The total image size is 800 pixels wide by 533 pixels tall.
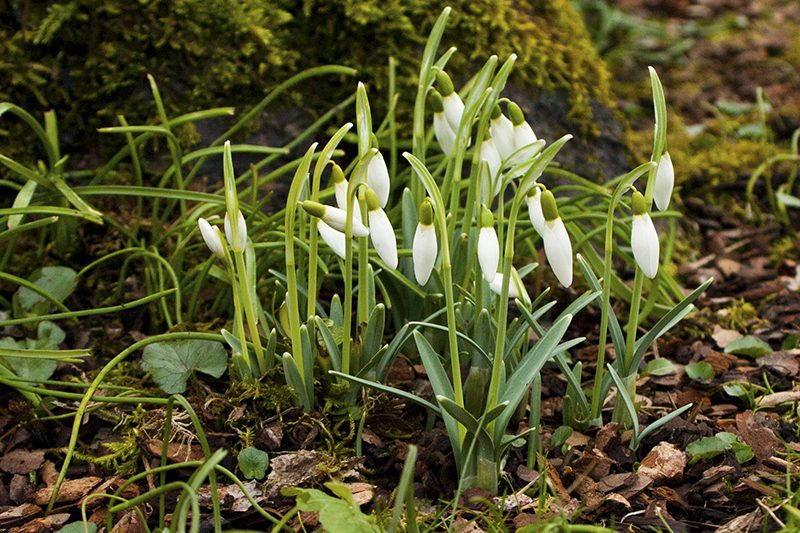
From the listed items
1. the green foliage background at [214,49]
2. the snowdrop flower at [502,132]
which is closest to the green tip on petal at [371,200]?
the snowdrop flower at [502,132]

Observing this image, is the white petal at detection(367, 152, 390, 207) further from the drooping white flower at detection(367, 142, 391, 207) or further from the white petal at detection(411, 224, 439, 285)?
the white petal at detection(411, 224, 439, 285)

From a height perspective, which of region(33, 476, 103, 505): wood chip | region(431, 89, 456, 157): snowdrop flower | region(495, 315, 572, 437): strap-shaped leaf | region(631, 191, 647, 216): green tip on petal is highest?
region(431, 89, 456, 157): snowdrop flower

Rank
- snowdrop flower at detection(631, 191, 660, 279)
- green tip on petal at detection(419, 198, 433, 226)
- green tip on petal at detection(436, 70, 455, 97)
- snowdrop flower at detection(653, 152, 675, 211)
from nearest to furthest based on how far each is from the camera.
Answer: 1. green tip on petal at detection(419, 198, 433, 226)
2. snowdrop flower at detection(631, 191, 660, 279)
3. snowdrop flower at detection(653, 152, 675, 211)
4. green tip on petal at detection(436, 70, 455, 97)

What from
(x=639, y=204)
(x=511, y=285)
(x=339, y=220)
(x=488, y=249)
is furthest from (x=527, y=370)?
(x=339, y=220)

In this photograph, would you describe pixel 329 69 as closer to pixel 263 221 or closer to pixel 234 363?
pixel 263 221

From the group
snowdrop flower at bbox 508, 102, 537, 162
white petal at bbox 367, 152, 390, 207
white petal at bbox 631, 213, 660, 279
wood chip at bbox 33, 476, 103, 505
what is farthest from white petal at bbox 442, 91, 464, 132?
wood chip at bbox 33, 476, 103, 505

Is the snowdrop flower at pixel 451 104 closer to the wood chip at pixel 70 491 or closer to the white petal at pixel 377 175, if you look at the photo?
the white petal at pixel 377 175

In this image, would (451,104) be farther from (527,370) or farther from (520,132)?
(527,370)
